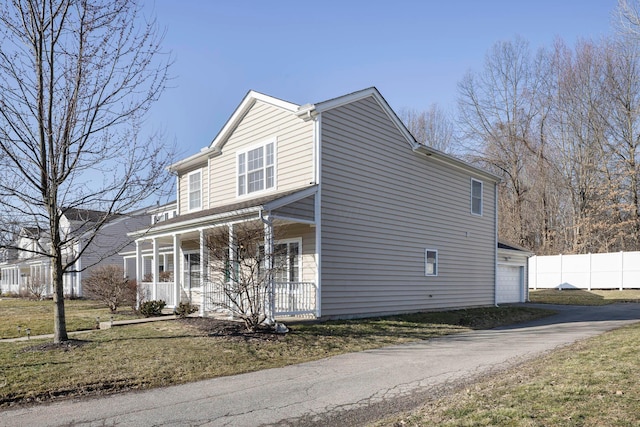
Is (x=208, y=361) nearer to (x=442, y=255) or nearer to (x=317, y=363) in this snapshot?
(x=317, y=363)

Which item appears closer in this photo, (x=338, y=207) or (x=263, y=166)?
(x=338, y=207)

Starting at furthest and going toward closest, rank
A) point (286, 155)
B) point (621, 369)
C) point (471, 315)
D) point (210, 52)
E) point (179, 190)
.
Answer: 1. point (179, 190)
2. point (471, 315)
3. point (286, 155)
4. point (210, 52)
5. point (621, 369)

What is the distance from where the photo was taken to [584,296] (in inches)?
1051

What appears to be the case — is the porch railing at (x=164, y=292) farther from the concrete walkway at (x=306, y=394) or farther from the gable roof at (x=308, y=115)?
the concrete walkway at (x=306, y=394)

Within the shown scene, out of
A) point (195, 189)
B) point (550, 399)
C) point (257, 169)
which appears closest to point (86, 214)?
point (257, 169)

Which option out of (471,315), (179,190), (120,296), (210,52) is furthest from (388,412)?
(179,190)

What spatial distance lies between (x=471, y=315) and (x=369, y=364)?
9.07 m

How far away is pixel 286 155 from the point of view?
14555 mm

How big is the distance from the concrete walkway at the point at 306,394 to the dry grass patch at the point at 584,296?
16.2 m

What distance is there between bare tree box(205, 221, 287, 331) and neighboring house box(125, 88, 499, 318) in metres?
0.52

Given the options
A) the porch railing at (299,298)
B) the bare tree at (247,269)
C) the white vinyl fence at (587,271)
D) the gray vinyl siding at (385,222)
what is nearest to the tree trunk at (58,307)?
the bare tree at (247,269)

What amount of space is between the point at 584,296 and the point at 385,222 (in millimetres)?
17682

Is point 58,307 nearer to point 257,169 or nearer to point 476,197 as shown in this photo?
point 257,169

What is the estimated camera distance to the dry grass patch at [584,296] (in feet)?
79.9
